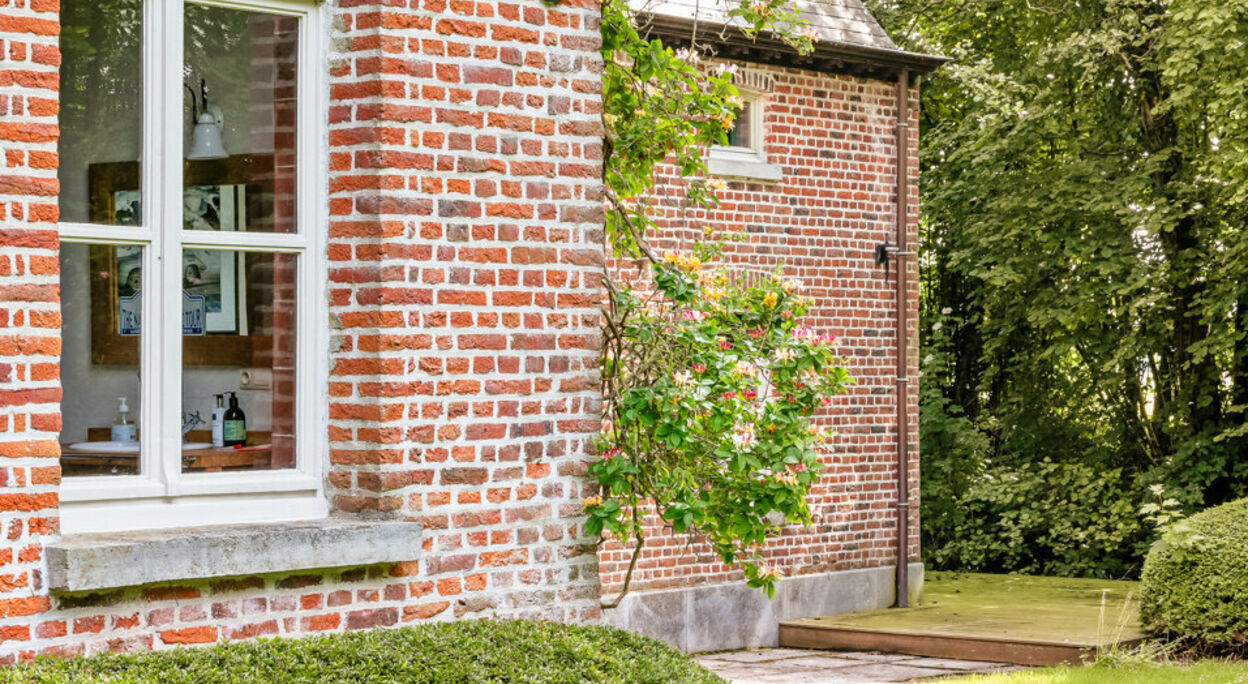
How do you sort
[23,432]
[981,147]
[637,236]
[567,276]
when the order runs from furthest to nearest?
1. [981,147]
2. [637,236]
3. [567,276]
4. [23,432]

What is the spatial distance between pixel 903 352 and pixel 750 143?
265 cm

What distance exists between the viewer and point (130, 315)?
5.54 metres

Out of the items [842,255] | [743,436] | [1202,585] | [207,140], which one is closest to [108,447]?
[207,140]

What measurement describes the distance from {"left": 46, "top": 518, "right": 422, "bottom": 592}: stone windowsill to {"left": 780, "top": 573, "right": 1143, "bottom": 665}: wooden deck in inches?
288

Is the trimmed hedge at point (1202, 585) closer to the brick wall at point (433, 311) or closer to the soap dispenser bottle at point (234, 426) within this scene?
the brick wall at point (433, 311)

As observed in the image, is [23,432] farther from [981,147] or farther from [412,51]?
[981,147]

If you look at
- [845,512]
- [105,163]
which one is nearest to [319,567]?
[105,163]

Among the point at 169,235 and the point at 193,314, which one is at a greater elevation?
the point at 169,235

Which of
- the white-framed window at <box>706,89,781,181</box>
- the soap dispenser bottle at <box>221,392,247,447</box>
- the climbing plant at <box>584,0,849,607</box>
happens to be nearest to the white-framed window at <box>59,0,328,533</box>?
the soap dispenser bottle at <box>221,392,247,447</box>

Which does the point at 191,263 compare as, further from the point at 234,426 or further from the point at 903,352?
the point at 903,352

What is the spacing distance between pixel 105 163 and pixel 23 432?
989 millimetres

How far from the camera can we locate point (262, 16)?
19.5ft

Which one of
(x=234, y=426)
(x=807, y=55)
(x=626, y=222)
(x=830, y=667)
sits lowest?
(x=830, y=667)

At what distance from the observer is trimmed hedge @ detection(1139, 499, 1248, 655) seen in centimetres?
1212
